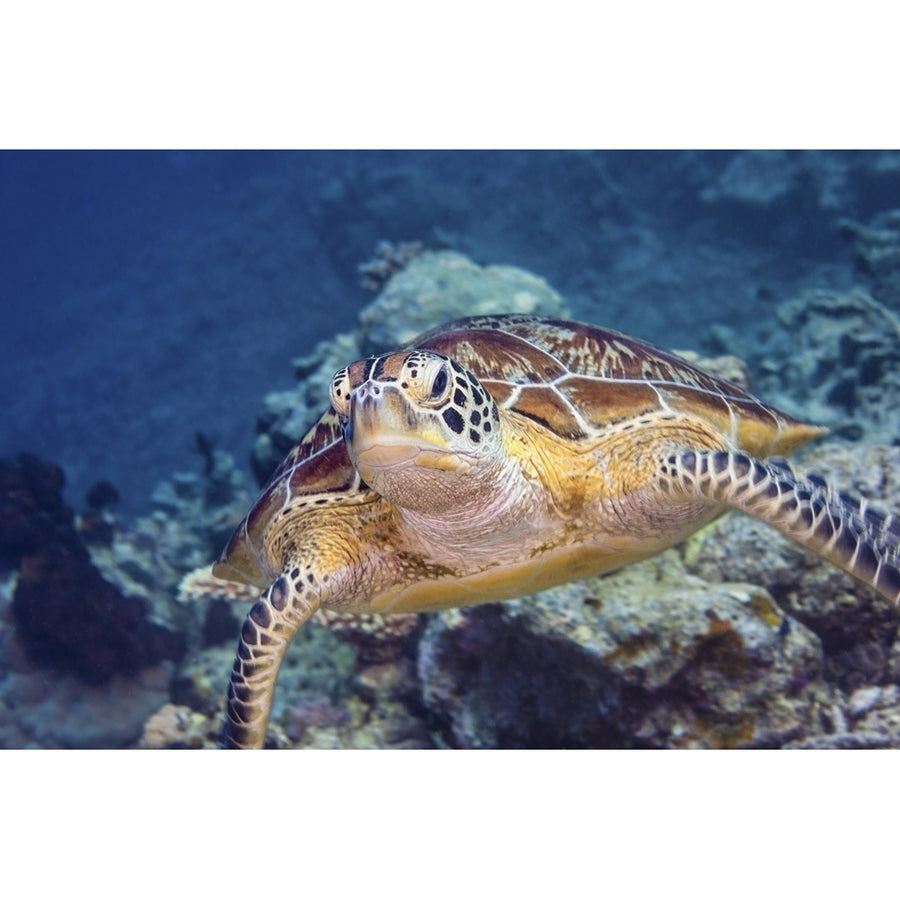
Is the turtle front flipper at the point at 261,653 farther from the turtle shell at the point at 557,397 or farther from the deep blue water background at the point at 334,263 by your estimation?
the deep blue water background at the point at 334,263

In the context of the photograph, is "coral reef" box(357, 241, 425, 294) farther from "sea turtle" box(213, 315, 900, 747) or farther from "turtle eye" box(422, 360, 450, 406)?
"turtle eye" box(422, 360, 450, 406)

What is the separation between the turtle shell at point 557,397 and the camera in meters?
2.94

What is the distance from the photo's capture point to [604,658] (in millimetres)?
3119

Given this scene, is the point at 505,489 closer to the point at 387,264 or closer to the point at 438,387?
the point at 438,387

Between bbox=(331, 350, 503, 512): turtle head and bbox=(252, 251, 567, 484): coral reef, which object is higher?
bbox=(252, 251, 567, 484): coral reef

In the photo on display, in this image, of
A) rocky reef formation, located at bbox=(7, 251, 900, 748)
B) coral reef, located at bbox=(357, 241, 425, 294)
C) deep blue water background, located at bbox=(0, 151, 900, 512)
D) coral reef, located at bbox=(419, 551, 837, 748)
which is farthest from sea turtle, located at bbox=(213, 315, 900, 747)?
deep blue water background, located at bbox=(0, 151, 900, 512)

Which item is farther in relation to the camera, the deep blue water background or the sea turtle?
the deep blue water background

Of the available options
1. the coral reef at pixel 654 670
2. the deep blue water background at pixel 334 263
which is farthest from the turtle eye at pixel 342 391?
the deep blue water background at pixel 334 263

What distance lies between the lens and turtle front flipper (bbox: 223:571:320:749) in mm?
2740

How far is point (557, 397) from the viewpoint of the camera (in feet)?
9.70

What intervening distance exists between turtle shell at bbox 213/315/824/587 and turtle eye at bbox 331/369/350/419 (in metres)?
0.70

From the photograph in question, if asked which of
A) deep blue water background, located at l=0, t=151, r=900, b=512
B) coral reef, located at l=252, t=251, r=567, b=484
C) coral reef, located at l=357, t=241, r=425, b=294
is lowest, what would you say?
coral reef, located at l=252, t=251, r=567, b=484

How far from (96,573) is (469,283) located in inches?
218

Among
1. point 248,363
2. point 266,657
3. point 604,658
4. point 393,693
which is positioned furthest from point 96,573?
point 248,363
